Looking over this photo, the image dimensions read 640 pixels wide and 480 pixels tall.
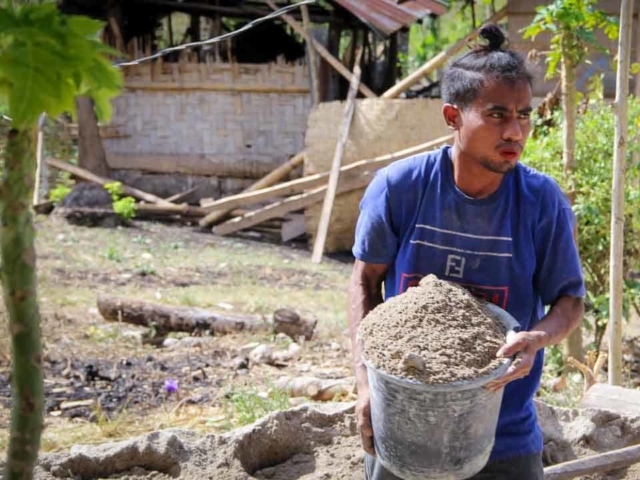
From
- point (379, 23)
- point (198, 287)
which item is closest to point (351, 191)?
point (379, 23)

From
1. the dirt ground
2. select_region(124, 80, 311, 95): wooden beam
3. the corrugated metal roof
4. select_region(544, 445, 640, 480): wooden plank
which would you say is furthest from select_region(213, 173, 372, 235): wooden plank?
select_region(544, 445, 640, 480): wooden plank

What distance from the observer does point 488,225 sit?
85.4 inches

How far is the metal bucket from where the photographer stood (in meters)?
1.89

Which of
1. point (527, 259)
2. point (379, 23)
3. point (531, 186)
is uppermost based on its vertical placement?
point (379, 23)

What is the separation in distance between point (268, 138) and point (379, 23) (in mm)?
2595

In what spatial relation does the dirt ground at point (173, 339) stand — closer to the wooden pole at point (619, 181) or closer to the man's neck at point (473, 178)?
the wooden pole at point (619, 181)

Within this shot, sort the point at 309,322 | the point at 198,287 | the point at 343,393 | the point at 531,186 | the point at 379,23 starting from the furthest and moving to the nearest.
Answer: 1. the point at 379,23
2. the point at 198,287
3. the point at 309,322
4. the point at 343,393
5. the point at 531,186

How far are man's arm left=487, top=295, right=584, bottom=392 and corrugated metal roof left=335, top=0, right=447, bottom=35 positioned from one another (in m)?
8.19

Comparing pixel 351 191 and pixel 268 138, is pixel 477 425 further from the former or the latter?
pixel 268 138

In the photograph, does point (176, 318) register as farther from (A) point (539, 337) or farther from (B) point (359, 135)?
(A) point (539, 337)

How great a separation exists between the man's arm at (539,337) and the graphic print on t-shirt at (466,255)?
0.47 ft

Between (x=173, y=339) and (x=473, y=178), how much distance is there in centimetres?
432

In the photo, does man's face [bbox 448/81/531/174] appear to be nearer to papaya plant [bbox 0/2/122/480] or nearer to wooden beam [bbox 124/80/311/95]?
papaya plant [bbox 0/2/122/480]

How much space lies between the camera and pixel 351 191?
10117mm
